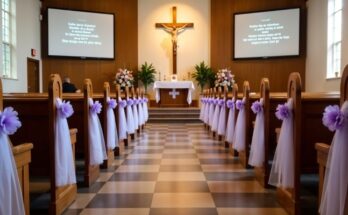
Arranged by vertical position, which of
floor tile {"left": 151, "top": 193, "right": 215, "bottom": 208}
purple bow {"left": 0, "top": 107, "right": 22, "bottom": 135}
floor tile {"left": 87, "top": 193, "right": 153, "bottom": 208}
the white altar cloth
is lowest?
floor tile {"left": 87, "top": 193, "right": 153, "bottom": 208}

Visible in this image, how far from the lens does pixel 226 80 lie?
12.2 metres

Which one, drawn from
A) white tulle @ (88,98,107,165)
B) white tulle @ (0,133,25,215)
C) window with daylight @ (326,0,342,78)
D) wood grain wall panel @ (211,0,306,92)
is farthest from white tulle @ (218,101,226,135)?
wood grain wall panel @ (211,0,306,92)

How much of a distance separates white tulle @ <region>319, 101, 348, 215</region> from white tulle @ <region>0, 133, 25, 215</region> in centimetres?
148

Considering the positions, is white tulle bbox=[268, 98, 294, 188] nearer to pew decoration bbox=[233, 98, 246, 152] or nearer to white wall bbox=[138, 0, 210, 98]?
pew decoration bbox=[233, 98, 246, 152]

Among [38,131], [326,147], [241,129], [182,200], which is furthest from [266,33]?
[326,147]

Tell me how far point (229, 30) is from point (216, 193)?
10297 millimetres

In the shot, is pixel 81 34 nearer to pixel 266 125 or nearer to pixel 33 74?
pixel 33 74

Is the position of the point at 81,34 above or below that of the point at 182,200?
above

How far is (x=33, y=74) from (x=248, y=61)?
6.91 metres

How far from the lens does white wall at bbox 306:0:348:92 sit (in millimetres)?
10566

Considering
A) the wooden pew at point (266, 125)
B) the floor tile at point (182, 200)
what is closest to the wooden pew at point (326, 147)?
the floor tile at point (182, 200)

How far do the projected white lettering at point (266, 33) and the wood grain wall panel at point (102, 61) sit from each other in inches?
156

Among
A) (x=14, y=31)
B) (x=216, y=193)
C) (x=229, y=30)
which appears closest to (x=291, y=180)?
(x=216, y=193)

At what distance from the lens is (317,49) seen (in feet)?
36.3
